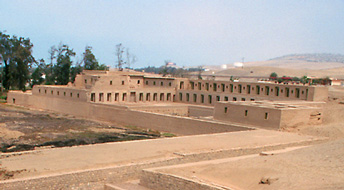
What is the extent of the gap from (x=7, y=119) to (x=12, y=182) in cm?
2160

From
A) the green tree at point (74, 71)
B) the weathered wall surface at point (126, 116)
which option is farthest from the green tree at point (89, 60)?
the weathered wall surface at point (126, 116)

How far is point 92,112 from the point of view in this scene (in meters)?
35.9

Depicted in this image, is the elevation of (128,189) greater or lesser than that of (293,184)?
lesser

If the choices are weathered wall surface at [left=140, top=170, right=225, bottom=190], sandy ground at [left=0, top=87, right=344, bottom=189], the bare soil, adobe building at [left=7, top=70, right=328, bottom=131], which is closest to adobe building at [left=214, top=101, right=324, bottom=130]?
adobe building at [left=7, top=70, right=328, bottom=131]

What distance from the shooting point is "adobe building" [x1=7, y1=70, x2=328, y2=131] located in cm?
2514

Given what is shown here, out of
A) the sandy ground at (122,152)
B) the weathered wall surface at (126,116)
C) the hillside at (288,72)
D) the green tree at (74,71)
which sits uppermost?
the hillside at (288,72)

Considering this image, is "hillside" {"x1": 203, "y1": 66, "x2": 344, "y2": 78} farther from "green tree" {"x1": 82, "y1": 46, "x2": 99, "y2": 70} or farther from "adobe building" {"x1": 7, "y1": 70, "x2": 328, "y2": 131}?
"adobe building" {"x1": 7, "y1": 70, "x2": 328, "y2": 131}

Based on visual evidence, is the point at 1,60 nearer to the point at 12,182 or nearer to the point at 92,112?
the point at 92,112

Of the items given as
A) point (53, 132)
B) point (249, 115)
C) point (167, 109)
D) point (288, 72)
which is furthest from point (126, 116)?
point (288, 72)

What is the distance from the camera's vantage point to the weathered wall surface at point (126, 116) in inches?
1039

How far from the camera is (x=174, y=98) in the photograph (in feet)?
148

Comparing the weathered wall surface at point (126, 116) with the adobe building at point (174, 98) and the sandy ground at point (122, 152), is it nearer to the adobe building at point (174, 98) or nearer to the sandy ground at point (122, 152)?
the adobe building at point (174, 98)

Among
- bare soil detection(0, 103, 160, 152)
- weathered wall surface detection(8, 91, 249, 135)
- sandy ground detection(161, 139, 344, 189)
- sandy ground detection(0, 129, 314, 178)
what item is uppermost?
sandy ground detection(161, 139, 344, 189)

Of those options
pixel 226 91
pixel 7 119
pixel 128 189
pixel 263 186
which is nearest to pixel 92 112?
pixel 7 119
